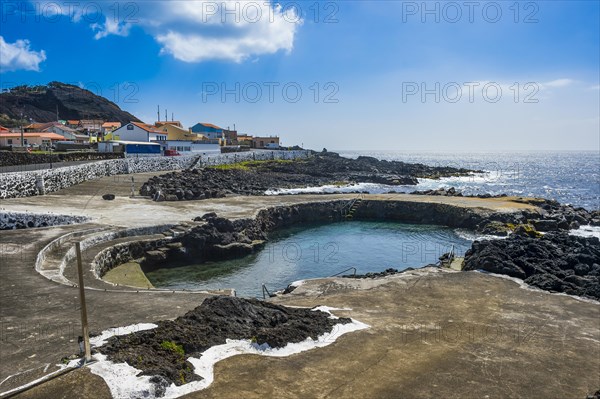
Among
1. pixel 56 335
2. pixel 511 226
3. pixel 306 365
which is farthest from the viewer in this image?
pixel 511 226

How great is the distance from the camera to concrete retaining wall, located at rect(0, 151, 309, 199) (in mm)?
29672

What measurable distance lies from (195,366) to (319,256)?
21.9 meters

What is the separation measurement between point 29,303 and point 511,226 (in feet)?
110

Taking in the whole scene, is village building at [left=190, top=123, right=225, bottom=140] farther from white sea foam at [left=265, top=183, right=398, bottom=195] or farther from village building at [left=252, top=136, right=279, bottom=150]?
white sea foam at [left=265, top=183, right=398, bottom=195]

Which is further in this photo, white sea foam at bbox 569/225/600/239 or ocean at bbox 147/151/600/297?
white sea foam at bbox 569/225/600/239

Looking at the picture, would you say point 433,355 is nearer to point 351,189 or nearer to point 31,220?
point 31,220

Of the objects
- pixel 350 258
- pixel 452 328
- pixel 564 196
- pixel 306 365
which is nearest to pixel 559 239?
pixel 350 258

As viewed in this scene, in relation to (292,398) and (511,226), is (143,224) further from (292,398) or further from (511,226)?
(511,226)

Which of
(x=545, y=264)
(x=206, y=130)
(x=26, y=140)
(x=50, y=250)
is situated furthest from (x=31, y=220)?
(x=206, y=130)

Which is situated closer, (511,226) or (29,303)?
(29,303)

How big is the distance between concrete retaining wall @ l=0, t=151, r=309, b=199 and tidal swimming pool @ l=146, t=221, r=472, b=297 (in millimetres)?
13018

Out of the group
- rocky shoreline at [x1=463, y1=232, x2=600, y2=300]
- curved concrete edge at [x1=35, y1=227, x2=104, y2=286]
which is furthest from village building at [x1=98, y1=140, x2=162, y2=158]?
rocky shoreline at [x1=463, y1=232, x2=600, y2=300]

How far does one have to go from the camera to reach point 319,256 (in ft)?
99.4

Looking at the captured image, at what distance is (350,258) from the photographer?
2981 cm
